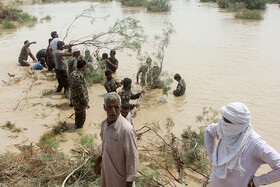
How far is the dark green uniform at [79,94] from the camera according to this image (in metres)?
5.20

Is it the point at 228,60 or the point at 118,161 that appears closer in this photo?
the point at 118,161

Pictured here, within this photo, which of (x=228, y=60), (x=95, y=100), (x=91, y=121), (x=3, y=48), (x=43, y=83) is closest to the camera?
(x=91, y=121)

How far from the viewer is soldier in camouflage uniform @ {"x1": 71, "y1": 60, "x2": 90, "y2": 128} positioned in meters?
5.19

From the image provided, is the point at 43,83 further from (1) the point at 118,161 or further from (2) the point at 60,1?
(2) the point at 60,1

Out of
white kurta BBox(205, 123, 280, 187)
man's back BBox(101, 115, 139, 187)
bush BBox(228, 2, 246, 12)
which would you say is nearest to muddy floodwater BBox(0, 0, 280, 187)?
white kurta BBox(205, 123, 280, 187)

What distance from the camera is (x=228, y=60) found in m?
12.4

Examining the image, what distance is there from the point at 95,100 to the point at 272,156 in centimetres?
618

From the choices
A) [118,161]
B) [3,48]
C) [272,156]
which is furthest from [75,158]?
[3,48]

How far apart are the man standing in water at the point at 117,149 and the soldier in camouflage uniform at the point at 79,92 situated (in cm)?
291

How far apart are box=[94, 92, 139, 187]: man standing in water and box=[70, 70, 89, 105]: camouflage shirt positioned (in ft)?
9.52

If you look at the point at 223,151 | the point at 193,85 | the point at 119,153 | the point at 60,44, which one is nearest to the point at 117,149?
the point at 119,153

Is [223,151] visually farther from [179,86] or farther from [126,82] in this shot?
[179,86]

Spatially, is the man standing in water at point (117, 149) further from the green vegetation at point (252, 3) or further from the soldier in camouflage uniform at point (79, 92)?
the green vegetation at point (252, 3)

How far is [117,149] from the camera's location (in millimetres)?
2336
